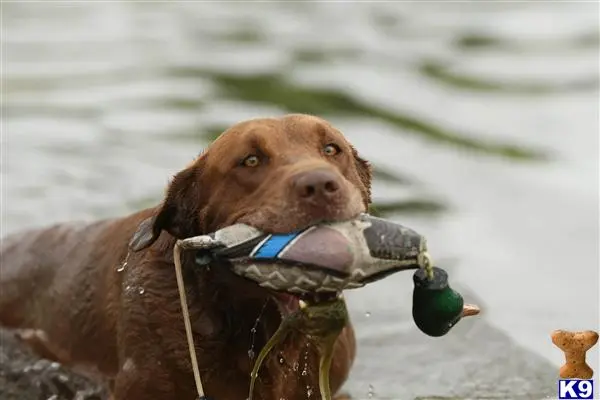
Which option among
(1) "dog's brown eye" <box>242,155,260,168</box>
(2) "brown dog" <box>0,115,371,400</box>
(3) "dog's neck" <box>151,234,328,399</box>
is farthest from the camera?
(3) "dog's neck" <box>151,234,328,399</box>

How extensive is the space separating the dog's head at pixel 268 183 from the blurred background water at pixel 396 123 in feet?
3.02

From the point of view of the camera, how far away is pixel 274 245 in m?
4.62

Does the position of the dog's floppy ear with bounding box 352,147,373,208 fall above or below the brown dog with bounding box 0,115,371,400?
above

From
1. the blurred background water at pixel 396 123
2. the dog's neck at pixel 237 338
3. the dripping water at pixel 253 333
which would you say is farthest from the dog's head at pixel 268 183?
the blurred background water at pixel 396 123

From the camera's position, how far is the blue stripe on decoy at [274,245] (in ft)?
15.0

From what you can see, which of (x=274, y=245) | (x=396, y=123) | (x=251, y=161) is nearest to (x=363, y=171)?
(x=251, y=161)

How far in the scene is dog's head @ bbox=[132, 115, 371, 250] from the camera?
179 inches

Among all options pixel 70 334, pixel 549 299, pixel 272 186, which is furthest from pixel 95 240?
pixel 549 299

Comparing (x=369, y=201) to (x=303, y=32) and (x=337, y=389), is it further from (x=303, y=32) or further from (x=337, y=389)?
(x=303, y=32)

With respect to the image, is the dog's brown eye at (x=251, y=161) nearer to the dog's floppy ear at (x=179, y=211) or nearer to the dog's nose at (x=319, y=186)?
the dog's floppy ear at (x=179, y=211)

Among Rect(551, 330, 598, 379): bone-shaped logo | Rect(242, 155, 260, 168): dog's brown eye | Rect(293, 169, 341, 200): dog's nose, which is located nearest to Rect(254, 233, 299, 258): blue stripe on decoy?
Rect(293, 169, 341, 200): dog's nose

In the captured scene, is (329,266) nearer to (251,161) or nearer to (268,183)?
(268,183)

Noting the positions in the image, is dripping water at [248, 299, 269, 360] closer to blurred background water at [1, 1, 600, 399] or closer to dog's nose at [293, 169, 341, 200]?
blurred background water at [1, 1, 600, 399]

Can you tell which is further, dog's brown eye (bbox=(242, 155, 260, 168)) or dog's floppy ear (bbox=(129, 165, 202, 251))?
dog's floppy ear (bbox=(129, 165, 202, 251))
